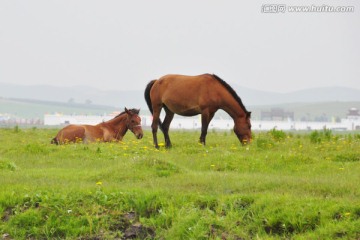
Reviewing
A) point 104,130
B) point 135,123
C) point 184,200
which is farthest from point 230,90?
point 184,200

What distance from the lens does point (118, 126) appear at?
2294 centimetres

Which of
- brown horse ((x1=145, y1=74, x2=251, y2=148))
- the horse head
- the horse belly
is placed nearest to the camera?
brown horse ((x1=145, y1=74, x2=251, y2=148))

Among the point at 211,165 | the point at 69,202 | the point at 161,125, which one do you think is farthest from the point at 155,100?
the point at 69,202

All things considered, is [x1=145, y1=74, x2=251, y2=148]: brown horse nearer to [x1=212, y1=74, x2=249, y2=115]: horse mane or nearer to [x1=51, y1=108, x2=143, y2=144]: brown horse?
[x1=212, y1=74, x2=249, y2=115]: horse mane

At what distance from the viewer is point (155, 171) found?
13672mm

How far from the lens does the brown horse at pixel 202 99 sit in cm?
2012

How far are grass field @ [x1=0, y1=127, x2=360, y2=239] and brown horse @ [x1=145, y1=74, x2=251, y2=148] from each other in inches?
196

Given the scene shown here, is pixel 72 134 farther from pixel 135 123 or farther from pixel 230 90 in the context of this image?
pixel 230 90

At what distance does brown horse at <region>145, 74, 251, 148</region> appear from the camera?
2012cm

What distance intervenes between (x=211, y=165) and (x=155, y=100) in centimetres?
640

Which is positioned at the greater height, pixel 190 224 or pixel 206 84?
pixel 206 84

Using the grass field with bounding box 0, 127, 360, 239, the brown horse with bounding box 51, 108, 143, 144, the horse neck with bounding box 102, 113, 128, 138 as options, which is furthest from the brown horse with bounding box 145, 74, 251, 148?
the grass field with bounding box 0, 127, 360, 239

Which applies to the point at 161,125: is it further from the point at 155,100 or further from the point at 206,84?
the point at 206,84

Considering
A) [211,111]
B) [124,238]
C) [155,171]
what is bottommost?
[124,238]
